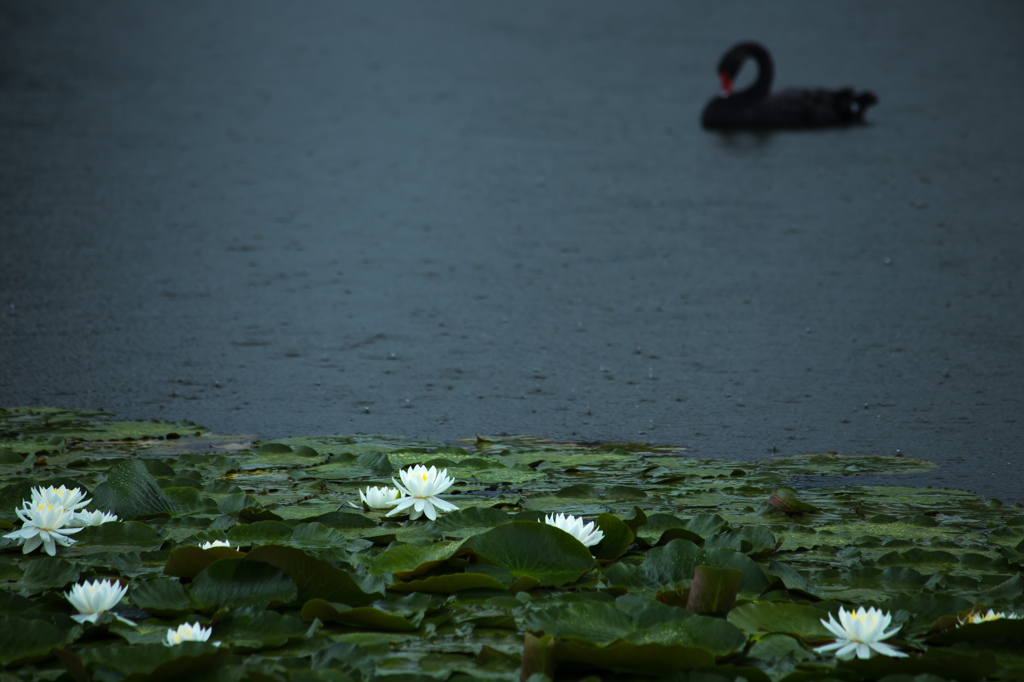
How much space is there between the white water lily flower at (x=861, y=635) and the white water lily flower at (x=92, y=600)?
2.37 feet

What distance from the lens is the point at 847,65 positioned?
890 cm

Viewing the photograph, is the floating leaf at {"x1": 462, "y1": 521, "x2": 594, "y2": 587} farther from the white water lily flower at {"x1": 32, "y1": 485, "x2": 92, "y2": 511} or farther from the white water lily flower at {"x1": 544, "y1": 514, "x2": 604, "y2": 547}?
the white water lily flower at {"x1": 32, "y1": 485, "x2": 92, "y2": 511}

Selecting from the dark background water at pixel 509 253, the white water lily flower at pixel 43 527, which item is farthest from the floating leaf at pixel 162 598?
the dark background water at pixel 509 253

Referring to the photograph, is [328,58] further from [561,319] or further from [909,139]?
[561,319]

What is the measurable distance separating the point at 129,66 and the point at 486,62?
3.00 m

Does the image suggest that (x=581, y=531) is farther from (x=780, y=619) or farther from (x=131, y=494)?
(x=131, y=494)

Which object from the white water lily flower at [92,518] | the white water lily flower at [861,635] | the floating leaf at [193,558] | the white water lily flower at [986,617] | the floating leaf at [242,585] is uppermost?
the white water lily flower at [92,518]

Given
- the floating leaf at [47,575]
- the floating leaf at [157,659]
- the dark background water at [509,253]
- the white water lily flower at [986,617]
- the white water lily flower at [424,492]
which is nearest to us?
the floating leaf at [157,659]

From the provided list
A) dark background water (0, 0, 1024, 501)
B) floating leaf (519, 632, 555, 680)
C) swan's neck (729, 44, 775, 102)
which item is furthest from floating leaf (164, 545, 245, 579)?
swan's neck (729, 44, 775, 102)

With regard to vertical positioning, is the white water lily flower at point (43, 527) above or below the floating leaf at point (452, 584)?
above

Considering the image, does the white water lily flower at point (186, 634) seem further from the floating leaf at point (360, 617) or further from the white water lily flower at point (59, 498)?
the white water lily flower at point (59, 498)

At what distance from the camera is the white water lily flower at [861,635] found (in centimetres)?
94

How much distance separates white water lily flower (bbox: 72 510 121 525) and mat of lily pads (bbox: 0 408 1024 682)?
0.02 meters

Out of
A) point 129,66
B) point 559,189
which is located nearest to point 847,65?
point 559,189
